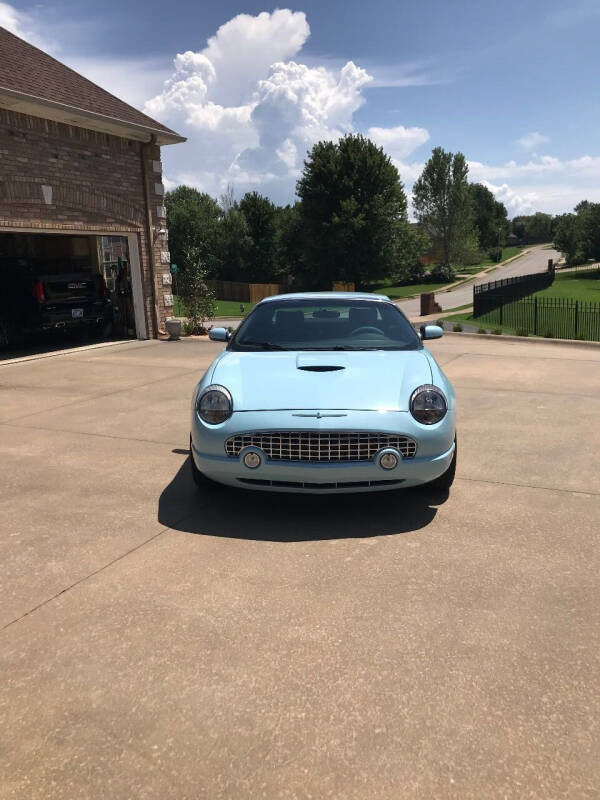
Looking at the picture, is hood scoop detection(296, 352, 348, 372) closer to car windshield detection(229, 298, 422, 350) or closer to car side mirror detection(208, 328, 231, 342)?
car windshield detection(229, 298, 422, 350)

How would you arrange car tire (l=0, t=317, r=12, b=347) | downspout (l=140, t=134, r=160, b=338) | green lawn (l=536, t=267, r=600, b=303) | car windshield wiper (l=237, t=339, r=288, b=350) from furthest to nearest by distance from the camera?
green lawn (l=536, t=267, r=600, b=303), downspout (l=140, t=134, r=160, b=338), car tire (l=0, t=317, r=12, b=347), car windshield wiper (l=237, t=339, r=288, b=350)

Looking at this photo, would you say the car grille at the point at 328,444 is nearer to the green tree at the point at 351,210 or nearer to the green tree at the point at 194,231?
the green tree at the point at 351,210

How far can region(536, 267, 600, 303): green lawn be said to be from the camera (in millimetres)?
42875

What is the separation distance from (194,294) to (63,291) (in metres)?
4.02

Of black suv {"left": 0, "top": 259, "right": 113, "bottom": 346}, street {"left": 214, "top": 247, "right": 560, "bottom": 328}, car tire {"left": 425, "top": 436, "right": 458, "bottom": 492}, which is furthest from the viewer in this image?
street {"left": 214, "top": 247, "right": 560, "bottom": 328}

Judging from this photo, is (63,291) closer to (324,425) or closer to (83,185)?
(83,185)

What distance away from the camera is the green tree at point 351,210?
5266 centimetres

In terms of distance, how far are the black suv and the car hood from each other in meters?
10.5

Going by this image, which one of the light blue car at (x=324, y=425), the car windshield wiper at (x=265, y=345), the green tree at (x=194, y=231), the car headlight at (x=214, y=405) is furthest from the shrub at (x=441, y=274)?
the car headlight at (x=214, y=405)

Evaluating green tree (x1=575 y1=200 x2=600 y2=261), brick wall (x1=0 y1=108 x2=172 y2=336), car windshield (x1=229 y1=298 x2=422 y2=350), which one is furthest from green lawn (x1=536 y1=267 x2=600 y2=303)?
car windshield (x1=229 y1=298 x2=422 y2=350)

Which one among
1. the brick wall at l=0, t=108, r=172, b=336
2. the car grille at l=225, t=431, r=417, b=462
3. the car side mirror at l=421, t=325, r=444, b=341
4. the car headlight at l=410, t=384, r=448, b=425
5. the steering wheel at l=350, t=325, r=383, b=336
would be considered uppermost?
the brick wall at l=0, t=108, r=172, b=336

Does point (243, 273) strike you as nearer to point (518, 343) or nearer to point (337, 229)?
point (337, 229)

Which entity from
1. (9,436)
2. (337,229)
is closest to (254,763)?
(9,436)

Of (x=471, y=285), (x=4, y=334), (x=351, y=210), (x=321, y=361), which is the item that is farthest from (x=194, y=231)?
(x=321, y=361)
